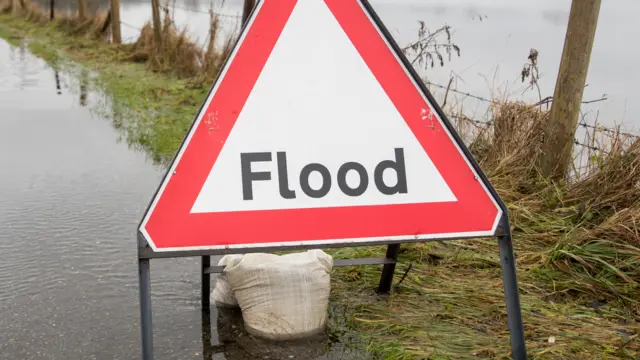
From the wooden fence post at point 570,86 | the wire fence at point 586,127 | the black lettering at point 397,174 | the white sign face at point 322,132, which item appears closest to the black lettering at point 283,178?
the white sign face at point 322,132

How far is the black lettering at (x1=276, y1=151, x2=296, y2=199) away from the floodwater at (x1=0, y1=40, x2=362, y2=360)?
3.55 ft

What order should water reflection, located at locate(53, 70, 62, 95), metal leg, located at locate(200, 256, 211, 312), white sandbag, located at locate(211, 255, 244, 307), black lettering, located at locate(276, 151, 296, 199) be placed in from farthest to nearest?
water reflection, located at locate(53, 70, 62, 95), white sandbag, located at locate(211, 255, 244, 307), metal leg, located at locate(200, 256, 211, 312), black lettering, located at locate(276, 151, 296, 199)

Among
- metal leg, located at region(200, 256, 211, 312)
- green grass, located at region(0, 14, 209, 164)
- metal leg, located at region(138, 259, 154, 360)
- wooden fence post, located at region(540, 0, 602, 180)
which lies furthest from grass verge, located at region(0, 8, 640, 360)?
green grass, located at region(0, 14, 209, 164)

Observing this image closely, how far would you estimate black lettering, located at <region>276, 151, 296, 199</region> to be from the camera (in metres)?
2.26

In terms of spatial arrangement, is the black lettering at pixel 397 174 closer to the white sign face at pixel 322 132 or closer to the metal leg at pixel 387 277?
the white sign face at pixel 322 132

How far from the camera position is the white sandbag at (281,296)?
3223mm

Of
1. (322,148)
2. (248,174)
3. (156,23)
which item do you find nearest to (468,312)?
(322,148)

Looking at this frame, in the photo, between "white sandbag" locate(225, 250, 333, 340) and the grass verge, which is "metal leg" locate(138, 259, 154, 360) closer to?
"white sandbag" locate(225, 250, 333, 340)

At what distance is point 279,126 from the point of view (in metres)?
2.30

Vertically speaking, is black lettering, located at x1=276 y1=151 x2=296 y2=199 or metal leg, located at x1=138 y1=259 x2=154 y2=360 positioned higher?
black lettering, located at x1=276 y1=151 x2=296 y2=199

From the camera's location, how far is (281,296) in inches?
128

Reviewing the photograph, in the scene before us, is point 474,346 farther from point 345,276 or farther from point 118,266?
point 118,266

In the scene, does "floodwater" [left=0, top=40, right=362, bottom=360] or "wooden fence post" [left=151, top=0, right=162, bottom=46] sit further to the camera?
"wooden fence post" [left=151, top=0, right=162, bottom=46]

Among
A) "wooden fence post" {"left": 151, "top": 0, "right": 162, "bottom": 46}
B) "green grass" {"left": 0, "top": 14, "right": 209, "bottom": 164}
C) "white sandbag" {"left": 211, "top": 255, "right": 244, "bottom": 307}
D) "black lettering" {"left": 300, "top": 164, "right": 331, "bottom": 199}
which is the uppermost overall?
"wooden fence post" {"left": 151, "top": 0, "right": 162, "bottom": 46}
